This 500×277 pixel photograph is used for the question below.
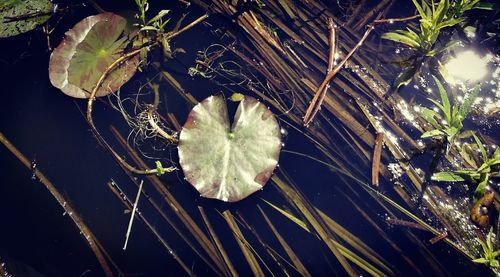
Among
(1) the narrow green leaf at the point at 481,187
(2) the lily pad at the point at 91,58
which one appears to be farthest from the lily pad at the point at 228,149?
(1) the narrow green leaf at the point at 481,187

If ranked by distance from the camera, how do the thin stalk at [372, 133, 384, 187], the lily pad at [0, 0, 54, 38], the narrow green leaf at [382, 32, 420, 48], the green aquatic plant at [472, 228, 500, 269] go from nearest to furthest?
the green aquatic plant at [472, 228, 500, 269], the thin stalk at [372, 133, 384, 187], the narrow green leaf at [382, 32, 420, 48], the lily pad at [0, 0, 54, 38]

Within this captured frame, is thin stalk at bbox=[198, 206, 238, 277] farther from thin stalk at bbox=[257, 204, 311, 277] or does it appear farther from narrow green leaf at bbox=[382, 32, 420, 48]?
narrow green leaf at bbox=[382, 32, 420, 48]

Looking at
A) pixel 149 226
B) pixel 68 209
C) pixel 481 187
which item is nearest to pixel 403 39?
pixel 481 187

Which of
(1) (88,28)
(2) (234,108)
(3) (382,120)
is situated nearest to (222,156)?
(2) (234,108)

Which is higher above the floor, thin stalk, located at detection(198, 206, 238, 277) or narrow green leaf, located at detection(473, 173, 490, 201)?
thin stalk, located at detection(198, 206, 238, 277)

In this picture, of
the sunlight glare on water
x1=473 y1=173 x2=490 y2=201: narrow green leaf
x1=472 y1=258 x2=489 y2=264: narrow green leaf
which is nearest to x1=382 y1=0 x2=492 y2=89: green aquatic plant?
the sunlight glare on water

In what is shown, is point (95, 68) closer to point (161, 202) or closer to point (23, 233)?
point (161, 202)

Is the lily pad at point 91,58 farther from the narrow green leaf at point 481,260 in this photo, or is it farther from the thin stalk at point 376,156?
the narrow green leaf at point 481,260

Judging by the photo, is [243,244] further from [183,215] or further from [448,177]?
[448,177]
